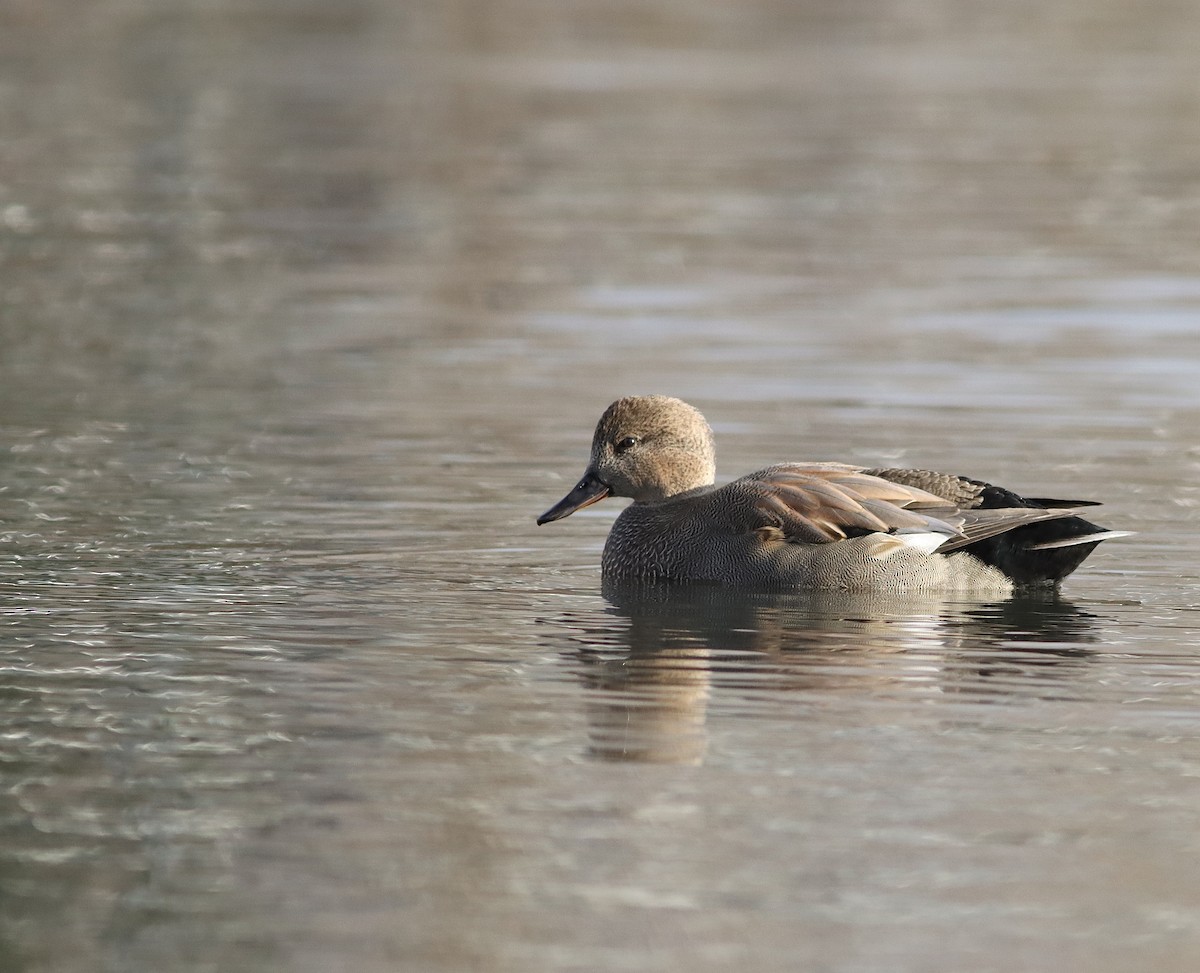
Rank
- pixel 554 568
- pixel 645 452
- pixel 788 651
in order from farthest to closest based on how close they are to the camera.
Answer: pixel 645 452
pixel 554 568
pixel 788 651

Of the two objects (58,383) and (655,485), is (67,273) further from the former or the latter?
(655,485)

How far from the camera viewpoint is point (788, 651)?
28.0ft

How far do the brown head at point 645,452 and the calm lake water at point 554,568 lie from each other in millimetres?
372

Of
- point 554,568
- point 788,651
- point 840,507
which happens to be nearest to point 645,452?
point 554,568

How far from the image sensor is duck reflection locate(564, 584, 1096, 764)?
298 inches

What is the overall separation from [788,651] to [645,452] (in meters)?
2.28

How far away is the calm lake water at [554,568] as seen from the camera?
5.79m

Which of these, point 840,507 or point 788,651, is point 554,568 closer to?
point 840,507

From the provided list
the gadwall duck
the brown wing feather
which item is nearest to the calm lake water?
the gadwall duck

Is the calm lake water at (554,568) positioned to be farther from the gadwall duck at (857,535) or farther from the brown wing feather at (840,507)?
the brown wing feather at (840,507)

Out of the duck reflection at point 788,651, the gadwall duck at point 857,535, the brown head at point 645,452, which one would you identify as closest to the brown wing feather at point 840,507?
the gadwall duck at point 857,535

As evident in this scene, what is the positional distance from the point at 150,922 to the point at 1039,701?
3297 mm

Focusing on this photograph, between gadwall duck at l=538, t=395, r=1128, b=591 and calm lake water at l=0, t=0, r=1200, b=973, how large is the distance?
17 centimetres

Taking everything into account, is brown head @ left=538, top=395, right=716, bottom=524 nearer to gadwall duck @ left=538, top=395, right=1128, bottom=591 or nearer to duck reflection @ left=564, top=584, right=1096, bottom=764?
gadwall duck @ left=538, top=395, right=1128, bottom=591
